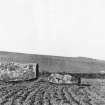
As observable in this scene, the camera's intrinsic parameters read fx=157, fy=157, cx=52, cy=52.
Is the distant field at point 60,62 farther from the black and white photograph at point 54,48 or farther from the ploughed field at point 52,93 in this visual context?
the ploughed field at point 52,93

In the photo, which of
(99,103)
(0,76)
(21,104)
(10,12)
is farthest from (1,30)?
(99,103)

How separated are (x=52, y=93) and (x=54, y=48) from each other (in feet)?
1.78

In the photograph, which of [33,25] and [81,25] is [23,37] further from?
[81,25]

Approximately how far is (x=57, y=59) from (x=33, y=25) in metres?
0.40

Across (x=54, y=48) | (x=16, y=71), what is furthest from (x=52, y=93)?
(x=54, y=48)

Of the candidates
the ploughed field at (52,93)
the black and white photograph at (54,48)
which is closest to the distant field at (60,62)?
the black and white photograph at (54,48)

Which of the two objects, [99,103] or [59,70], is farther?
[59,70]

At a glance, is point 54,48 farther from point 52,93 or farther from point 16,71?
point 52,93

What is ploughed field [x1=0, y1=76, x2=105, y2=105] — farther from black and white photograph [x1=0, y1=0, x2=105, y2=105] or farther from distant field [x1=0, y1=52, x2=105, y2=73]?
distant field [x1=0, y1=52, x2=105, y2=73]

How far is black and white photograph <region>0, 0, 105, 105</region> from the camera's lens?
→ 88 centimetres

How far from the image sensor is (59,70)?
100 cm

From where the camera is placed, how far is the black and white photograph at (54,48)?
2.87 ft

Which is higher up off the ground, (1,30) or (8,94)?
(1,30)

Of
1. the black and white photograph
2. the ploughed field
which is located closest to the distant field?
the black and white photograph
